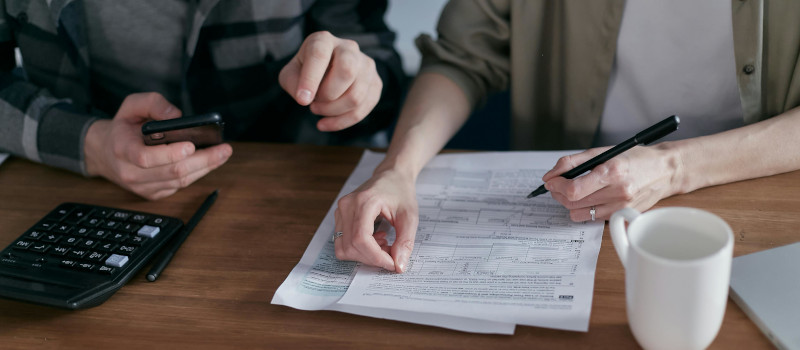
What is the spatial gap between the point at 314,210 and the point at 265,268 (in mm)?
142

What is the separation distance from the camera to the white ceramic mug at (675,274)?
53 centimetres

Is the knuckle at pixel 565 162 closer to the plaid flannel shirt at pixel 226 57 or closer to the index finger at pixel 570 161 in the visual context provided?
the index finger at pixel 570 161

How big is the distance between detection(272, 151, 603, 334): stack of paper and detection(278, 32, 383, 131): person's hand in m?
0.14

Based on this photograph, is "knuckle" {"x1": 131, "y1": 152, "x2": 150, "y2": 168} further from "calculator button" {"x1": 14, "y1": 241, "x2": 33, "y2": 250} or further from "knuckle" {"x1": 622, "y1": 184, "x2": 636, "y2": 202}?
"knuckle" {"x1": 622, "y1": 184, "x2": 636, "y2": 202}

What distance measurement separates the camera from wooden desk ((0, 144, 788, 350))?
67cm

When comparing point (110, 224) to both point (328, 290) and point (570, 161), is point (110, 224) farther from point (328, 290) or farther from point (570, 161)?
point (570, 161)

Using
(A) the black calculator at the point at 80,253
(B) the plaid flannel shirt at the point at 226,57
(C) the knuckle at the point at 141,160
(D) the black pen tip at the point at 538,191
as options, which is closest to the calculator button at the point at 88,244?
(A) the black calculator at the point at 80,253

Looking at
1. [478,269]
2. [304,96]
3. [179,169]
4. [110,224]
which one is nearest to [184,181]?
[179,169]

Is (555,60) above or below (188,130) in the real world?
below

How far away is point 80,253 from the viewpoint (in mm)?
815

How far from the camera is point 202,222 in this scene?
918mm

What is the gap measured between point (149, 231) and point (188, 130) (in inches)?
5.8

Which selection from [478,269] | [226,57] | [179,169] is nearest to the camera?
[478,269]

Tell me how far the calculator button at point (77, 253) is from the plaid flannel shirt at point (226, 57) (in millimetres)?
365
